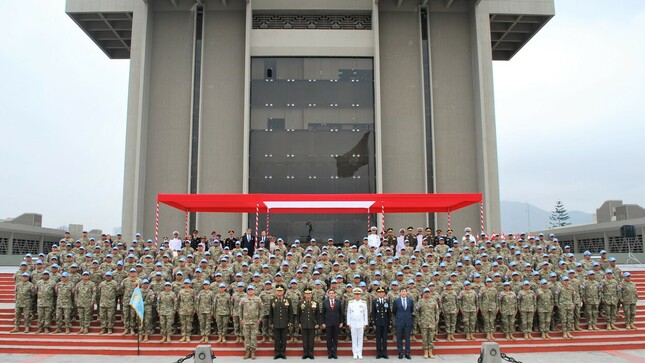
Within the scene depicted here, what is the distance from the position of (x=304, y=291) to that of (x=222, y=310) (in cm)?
209

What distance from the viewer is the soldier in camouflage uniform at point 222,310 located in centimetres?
1297

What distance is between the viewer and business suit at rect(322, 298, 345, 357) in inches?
485

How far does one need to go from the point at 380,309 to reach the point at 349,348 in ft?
4.86

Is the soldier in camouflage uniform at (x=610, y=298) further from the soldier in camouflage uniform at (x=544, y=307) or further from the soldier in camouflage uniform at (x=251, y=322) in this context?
the soldier in camouflage uniform at (x=251, y=322)

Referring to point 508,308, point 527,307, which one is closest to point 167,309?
point 508,308

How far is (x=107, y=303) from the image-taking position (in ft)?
45.0

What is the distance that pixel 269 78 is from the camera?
26.8 metres

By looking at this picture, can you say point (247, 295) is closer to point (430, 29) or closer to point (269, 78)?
point (269, 78)

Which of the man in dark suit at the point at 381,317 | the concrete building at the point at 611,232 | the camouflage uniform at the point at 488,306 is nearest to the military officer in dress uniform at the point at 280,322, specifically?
the man in dark suit at the point at 381,317

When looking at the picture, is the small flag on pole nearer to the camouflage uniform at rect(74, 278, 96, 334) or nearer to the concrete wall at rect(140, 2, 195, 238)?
the camouflage uniform at rect(74, 278, 96, 334)

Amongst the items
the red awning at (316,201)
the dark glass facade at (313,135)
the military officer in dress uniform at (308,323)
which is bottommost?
the military officer in dress uniform at (308,323)

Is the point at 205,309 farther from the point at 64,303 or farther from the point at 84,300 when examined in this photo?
the point at 64,303

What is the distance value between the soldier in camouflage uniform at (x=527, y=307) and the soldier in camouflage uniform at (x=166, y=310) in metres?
8.83

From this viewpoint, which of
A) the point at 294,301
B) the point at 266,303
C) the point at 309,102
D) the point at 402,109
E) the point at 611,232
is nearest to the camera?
the point at 266,303
